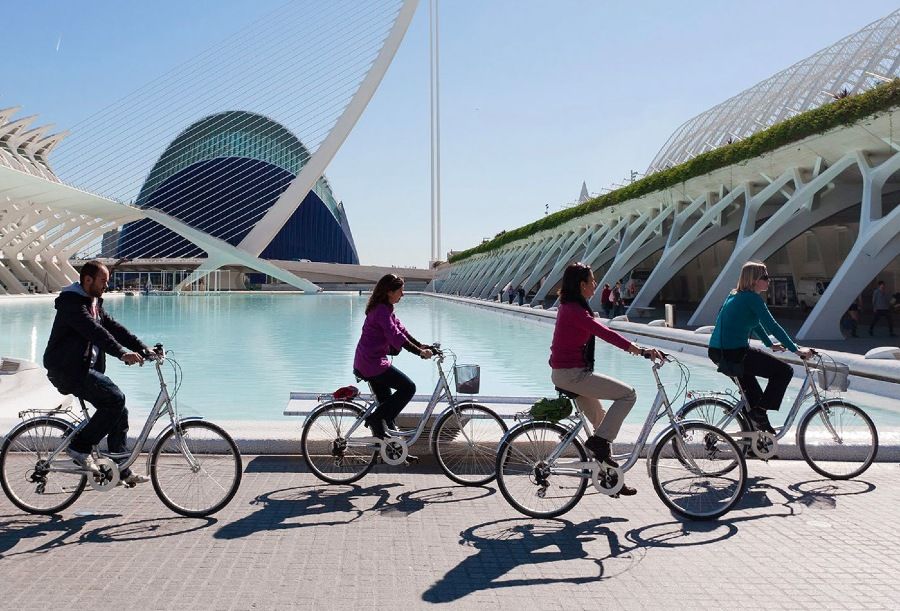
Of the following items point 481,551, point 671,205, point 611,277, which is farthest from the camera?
point 611,277

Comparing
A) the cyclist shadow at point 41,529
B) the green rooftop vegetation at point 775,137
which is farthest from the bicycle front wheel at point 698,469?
the green rooftop vegetation at point 775,137

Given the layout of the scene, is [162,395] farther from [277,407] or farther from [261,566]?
[277,407]

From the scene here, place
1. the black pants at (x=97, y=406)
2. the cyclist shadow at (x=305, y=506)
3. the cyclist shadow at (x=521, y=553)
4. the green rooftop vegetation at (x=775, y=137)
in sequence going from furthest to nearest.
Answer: the green rooftop vegetation at (x=775, y=137), the black pants at (x=97, y=406), the cyclist shadow at (x=305, y=506), the cyclist shadow at (x=521, y=553)

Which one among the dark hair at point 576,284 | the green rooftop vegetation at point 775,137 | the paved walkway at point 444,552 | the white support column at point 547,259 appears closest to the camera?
the paved walkway at point 444,552

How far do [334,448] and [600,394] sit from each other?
1.63 m

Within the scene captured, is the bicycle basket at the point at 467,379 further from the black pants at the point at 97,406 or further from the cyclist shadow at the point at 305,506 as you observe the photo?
the black pants at the point at 97,406

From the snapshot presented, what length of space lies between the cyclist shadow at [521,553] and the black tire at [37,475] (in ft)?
6.71

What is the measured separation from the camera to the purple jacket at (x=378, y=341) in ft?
15.0

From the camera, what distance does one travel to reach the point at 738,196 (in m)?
21.0

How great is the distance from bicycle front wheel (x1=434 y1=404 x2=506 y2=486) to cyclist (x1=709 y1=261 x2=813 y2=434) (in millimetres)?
1408

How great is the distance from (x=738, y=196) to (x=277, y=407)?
56.1 feet

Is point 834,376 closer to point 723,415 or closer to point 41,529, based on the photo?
point 723,415

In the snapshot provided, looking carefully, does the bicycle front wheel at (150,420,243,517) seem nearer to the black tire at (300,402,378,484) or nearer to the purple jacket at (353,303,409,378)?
the black tire at (300,402,378,484)

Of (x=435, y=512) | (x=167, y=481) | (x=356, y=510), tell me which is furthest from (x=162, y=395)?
(x=435, y=512)
